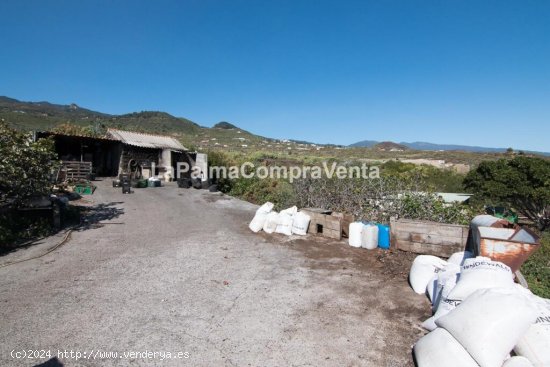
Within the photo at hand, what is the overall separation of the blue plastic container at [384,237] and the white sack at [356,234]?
0.40m

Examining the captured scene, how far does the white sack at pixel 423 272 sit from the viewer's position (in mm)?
4832

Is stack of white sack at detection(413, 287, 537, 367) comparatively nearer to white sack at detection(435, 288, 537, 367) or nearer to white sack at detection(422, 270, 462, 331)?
white sack at detection(435, 288, 537, 367)

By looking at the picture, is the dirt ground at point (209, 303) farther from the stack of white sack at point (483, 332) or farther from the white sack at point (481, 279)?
the white sack at point (481, 279)

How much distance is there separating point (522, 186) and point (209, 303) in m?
9.83

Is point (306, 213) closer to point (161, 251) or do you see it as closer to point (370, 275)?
point (370, 275)

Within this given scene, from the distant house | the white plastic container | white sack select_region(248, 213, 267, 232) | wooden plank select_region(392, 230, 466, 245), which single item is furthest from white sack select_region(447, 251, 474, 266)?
the distant house

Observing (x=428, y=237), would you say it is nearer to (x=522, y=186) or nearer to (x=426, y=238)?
(x=426, y=238)

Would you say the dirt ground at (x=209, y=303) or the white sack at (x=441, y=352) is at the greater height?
the white sack at (x=441, y=352)

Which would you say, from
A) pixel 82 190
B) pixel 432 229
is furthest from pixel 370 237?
pixel 82 190

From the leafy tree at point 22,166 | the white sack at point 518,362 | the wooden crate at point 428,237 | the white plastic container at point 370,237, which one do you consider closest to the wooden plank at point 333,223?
the white plastic container at point 370,237

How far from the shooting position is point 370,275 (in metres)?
5.61

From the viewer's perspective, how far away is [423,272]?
4906 millimetres

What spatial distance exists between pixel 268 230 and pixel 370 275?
3.46 metres

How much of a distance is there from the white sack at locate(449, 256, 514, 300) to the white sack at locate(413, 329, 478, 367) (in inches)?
25.2
